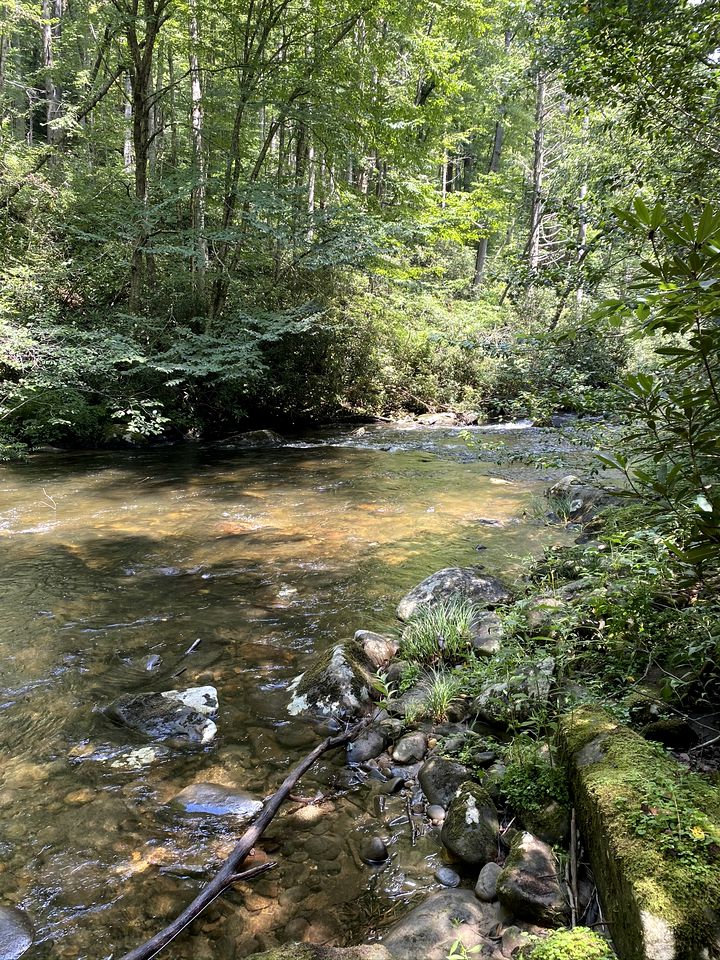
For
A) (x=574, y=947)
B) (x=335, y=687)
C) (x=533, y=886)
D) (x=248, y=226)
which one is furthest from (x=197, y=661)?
(x=248, y=226)

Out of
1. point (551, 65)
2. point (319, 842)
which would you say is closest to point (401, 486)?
point (551, 65)

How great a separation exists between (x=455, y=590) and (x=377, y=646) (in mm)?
930

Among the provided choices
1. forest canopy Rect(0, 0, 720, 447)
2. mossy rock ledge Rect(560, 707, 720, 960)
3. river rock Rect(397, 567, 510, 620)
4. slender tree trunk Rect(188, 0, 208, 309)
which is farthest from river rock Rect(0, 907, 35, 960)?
slender tree trunk Rect(188, 0, 208, 309)

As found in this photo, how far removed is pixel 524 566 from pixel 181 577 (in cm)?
364

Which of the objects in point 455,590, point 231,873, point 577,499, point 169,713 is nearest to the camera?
point 231,873

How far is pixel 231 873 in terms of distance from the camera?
7.86 feet

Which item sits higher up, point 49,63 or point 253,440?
point 49,63

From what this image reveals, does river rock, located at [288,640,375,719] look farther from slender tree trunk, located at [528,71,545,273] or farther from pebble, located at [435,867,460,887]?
slender tree trunk, located at [528,71,545,273]

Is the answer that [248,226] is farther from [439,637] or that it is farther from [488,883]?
[488,883]

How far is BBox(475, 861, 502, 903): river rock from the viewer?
7.28ft

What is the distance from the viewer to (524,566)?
5422mm

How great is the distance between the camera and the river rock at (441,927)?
1.99 meters

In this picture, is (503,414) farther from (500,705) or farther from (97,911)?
(97,911)

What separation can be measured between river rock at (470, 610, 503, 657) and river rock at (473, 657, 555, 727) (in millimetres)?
514
